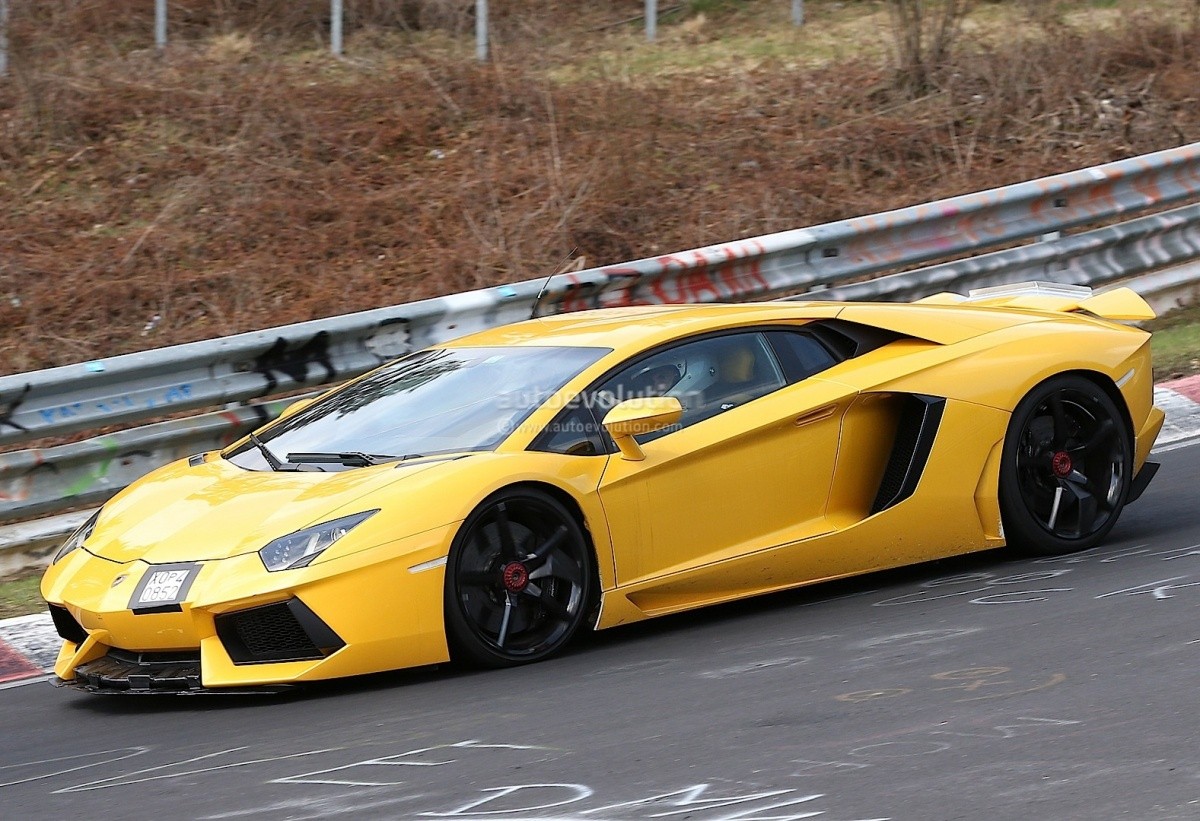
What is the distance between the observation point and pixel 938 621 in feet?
18.8

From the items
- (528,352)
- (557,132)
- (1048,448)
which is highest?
(557,132)

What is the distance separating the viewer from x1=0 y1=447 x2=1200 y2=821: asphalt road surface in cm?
Answer: 392

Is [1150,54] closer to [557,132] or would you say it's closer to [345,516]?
[557,132]

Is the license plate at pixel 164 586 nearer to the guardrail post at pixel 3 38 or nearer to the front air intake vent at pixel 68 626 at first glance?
the front air intake vent at pixel 68 626

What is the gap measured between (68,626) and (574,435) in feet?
6.16

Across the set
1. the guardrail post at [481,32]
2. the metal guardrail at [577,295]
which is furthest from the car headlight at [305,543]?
the guardrail post at [481,32]

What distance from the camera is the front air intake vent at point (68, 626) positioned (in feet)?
18.2

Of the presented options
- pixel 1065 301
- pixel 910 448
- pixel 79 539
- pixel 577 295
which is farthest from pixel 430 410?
pixel 577 295

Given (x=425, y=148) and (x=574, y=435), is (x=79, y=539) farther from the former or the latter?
(x=425, y=148)

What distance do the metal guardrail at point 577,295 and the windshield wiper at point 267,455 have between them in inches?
76.5

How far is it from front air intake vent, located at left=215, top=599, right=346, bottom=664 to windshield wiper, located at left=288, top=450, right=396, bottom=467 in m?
0.74

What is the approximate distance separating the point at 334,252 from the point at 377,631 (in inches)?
286

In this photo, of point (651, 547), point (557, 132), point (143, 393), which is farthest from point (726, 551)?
point (557, 132)

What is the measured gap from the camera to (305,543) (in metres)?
5.19
